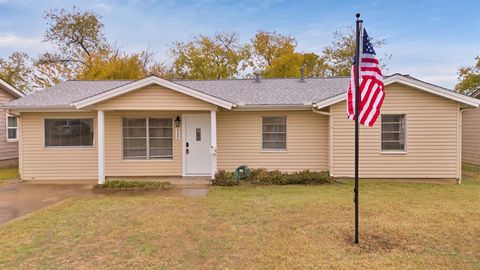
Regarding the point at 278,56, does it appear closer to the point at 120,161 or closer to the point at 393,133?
the point at 393,133

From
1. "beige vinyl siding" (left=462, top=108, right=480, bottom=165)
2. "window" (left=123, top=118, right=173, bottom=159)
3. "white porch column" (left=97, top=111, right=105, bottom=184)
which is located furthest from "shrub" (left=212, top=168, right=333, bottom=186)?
"beige vinyl siding" (left=462, top=108, right=480, bottom=165)

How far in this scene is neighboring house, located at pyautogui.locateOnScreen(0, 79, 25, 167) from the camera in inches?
592

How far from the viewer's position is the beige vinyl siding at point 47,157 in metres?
11.1

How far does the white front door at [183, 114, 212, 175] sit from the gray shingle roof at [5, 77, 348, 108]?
1.10m

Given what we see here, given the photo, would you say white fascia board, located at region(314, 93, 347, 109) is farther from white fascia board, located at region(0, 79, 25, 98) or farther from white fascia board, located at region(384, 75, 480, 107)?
white fascia board, located at region(0, 79, 25, 98)

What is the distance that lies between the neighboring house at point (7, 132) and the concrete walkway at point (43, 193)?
5.38 meters

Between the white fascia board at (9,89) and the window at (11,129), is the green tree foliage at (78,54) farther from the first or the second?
the window at (11,129)

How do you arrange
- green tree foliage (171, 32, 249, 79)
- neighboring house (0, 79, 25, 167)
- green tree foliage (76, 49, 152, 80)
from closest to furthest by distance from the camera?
neighboring house (0, 79, 25, 167)
green tree foliage (76, 49, 152, 80)
green tree foliage (171, 32, 249, 79)

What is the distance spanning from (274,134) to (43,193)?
24.3 ft

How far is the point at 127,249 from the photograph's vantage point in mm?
4691

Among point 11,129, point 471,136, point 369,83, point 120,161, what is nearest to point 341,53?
point 471,136

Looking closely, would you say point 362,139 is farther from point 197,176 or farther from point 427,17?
point 427,17

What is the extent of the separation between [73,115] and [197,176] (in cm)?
481

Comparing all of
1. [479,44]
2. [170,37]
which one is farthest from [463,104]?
[170,37]
